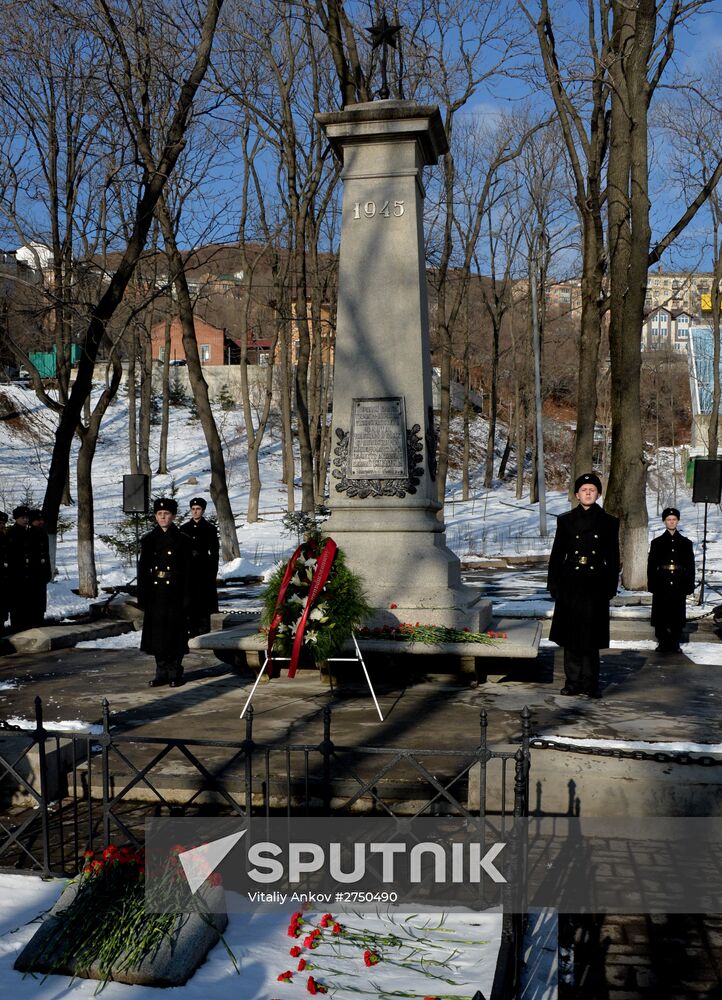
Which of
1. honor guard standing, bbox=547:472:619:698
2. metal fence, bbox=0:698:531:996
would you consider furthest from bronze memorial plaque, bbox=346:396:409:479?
metal fence, bbox=0:698:531:996

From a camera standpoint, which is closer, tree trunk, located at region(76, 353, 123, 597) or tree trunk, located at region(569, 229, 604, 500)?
tree trunk, located at region(76, 353, 123, 597)

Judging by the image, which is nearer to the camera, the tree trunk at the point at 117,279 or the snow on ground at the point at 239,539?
the snow on ground at the point at 239,539

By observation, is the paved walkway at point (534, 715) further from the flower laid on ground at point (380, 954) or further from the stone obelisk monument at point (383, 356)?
the stone obelisk monument at point (383, 356)

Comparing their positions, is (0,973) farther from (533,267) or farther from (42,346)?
(533,267)

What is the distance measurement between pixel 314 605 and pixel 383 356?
11.4ft

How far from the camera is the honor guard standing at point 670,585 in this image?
12.3 m

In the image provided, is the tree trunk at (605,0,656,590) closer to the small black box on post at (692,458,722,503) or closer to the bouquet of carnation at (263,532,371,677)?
the small black box on post at (692,458,722,503)

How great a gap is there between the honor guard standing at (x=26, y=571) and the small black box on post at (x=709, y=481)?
11.1m

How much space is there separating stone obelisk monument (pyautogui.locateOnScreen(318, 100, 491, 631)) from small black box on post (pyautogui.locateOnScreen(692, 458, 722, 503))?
7773 mm

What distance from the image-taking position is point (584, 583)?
8852mm

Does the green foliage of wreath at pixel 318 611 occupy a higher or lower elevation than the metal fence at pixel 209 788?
higher

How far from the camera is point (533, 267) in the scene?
1521 inches

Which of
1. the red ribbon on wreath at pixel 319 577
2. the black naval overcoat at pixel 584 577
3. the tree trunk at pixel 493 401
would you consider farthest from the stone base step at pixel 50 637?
the tree trunk at pixel 493 401

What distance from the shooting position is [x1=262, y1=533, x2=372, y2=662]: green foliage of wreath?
29.2 ft
